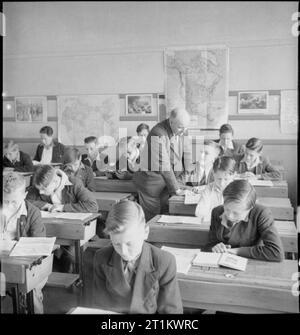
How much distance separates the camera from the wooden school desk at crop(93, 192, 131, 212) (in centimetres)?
301

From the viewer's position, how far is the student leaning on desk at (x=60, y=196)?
241cm

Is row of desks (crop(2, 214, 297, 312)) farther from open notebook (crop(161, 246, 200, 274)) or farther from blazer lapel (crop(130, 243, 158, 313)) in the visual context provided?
blazer lapel (crop(130, 243, 158, 313))

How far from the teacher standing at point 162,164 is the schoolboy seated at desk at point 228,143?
2.19 ft

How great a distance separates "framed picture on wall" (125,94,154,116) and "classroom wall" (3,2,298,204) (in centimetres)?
10

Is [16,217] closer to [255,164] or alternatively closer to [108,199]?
[108,199]

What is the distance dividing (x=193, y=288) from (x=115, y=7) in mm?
1164

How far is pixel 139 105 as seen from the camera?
134 inches

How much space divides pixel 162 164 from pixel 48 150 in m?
1.84

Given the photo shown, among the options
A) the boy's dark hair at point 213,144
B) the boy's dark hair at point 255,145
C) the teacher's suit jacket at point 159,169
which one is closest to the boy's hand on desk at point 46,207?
the teacher's suit jacket at point 159,169

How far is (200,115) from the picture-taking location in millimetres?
3408

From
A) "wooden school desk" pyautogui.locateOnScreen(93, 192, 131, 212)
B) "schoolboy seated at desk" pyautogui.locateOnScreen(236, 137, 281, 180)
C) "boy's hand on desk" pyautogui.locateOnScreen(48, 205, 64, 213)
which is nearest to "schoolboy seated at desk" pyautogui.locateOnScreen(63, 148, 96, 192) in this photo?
"wooden school desk" pyautogui.locateOnScreen(93, 192, 131, 212)

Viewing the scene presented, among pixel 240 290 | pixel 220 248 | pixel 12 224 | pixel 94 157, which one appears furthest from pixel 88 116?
pixel 240 290
